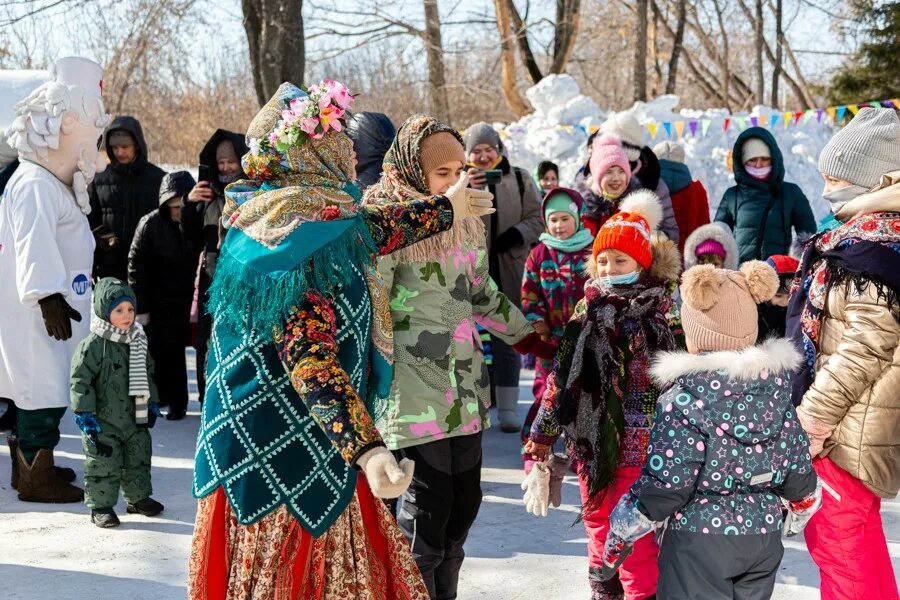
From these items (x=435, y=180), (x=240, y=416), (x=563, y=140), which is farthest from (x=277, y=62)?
(x=240, y=416)

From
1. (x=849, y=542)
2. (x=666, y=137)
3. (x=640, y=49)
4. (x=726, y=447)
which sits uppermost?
(x=640, y=49)

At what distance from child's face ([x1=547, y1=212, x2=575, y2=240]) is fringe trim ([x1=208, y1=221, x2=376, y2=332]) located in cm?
250

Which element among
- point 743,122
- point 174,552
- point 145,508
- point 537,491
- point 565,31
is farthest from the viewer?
point 565,31

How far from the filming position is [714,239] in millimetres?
5703

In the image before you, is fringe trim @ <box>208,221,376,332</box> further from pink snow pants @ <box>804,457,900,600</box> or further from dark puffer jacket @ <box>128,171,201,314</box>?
dark puffer jacket @ <box>128,171,201,314</box>

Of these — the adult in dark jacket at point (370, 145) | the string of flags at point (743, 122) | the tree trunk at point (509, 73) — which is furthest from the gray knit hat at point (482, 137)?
the tree trunk at point (509, 73)

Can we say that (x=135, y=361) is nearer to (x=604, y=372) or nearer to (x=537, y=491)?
(x=537, y=491)

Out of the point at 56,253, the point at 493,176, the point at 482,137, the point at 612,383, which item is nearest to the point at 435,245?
the point at 612,383

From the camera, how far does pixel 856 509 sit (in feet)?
10.4

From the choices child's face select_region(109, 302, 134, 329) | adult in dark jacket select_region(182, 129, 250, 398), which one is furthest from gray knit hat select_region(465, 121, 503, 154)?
child's face select_region(109, 302, 134, 329)

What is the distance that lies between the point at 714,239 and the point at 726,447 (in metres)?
3.11

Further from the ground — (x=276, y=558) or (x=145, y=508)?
(x=276, y=558)

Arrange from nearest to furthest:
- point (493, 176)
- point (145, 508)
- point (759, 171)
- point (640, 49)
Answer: point (145, 508) → point (493, 176) → point (759, 171) → point (640, 49)

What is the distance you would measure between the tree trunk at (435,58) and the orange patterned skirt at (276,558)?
1587 cm
